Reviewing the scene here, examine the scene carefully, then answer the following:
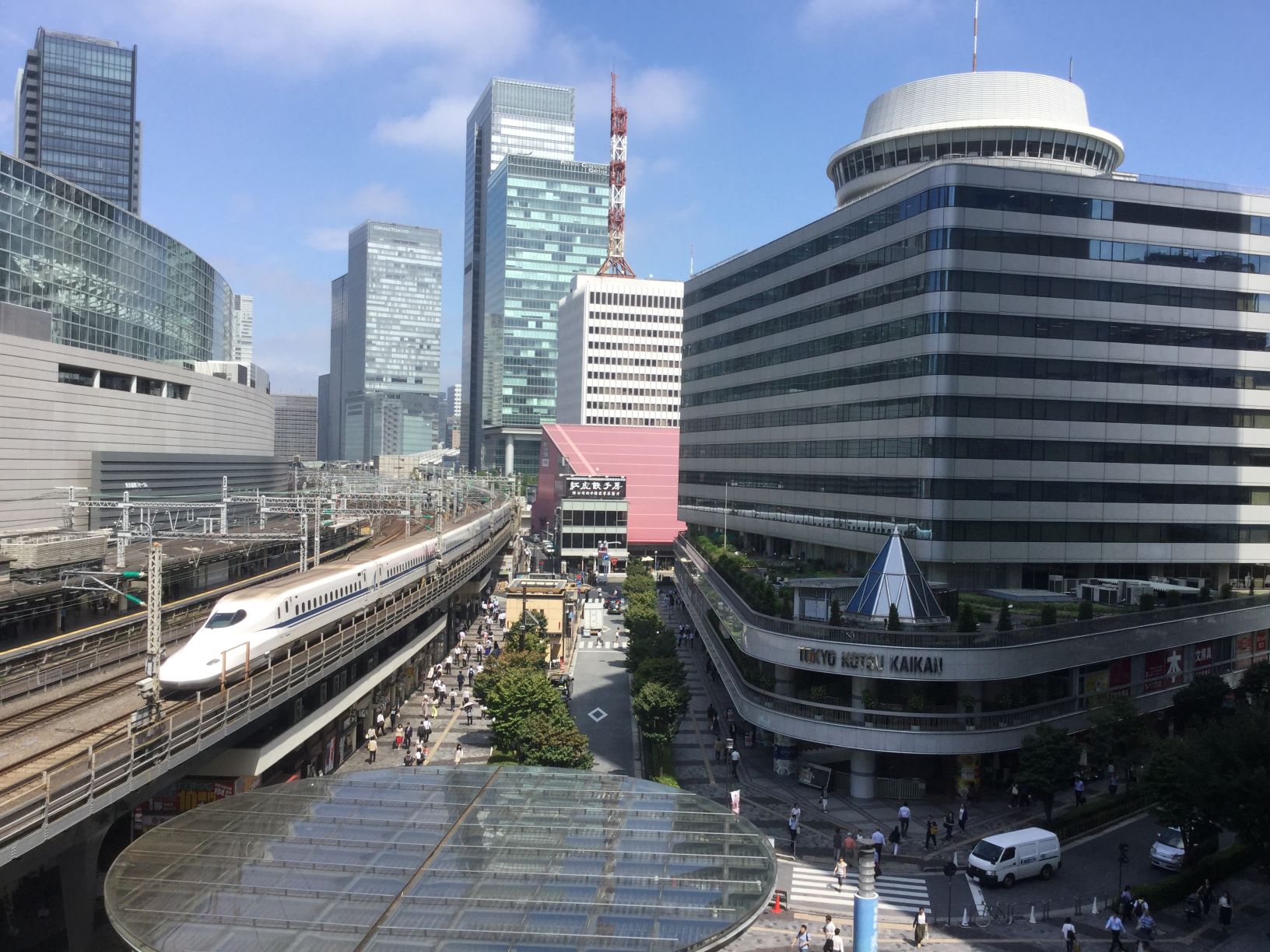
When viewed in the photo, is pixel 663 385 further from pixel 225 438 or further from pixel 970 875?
pixel 970 875

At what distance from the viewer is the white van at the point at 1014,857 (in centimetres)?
3195

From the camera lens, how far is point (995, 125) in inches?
2480

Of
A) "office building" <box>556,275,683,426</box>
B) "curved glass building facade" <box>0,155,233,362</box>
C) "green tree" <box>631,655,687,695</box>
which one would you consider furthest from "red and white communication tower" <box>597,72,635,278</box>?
"green tree" <box>631,655,687,695</box>

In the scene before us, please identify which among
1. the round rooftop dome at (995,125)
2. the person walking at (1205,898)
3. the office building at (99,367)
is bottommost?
the person walking at (1205,898)

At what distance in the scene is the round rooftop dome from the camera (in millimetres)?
63156

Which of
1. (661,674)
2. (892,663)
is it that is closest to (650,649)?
(661,674)

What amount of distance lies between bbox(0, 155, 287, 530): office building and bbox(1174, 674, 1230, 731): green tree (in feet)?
196

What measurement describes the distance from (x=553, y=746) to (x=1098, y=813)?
2170 centimetres

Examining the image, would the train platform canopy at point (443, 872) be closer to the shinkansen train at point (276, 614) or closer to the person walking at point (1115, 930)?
the shinkansen train at point (276, 614)

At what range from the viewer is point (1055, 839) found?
33094 mm

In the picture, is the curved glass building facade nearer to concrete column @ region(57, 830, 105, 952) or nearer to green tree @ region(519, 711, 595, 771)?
green tree @ region(519, 711, 595, 771)

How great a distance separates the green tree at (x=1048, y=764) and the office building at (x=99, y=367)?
5102 cm

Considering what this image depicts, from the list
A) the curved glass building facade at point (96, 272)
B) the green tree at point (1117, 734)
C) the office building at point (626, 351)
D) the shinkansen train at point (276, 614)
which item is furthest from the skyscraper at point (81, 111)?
→ the green tree at point (1117, 734)

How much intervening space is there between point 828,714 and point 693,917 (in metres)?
23.1
